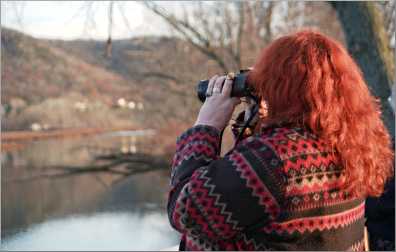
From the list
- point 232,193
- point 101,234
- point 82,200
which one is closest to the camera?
point 232,193

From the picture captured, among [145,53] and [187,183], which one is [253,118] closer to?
[187,183]

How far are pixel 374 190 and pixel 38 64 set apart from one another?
9.32 metres

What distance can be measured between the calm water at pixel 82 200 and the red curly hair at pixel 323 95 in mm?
5839

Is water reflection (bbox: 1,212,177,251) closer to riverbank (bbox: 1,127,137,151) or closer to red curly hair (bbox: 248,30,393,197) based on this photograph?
riverbank (bbox: 1,127,137,151)

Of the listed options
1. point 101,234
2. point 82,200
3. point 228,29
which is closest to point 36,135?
point 82,200

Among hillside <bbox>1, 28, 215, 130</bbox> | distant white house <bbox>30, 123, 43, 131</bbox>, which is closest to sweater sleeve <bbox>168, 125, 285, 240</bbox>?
hillside <bbox>1, 28, 215, 130</bbox>

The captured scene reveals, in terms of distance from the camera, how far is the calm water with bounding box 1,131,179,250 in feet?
23.2

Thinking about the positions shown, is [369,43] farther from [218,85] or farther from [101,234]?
[101,234]

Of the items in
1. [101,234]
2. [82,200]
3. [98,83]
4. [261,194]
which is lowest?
[82,200]

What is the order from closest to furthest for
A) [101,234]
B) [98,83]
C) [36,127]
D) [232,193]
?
1. [232,193]
2. [101,234]
3. [36,127]
4. [98,83]

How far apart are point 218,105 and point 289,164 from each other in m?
0.19

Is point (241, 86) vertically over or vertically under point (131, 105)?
over

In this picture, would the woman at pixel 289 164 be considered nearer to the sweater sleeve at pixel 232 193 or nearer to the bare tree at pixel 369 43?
the sweater sleeve at pixel 232 193

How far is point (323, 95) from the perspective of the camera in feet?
2.67
